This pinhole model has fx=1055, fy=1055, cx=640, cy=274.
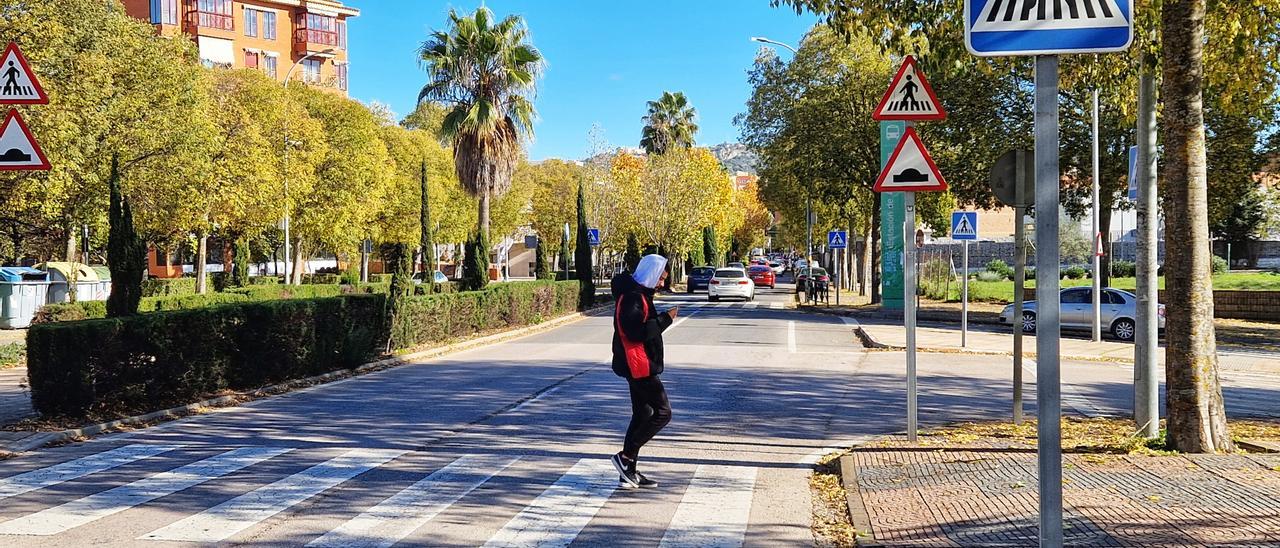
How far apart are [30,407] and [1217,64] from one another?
14357 millimetres

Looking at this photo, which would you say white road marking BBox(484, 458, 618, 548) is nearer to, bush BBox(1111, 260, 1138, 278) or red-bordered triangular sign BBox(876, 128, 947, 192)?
red-bordered triangular sign BBox(876, 128, 947, 192)

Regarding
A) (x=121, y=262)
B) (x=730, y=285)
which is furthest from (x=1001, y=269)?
(x=121, y=262)

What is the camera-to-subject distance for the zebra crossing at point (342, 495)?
631cm

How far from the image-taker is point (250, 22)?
6438 cm

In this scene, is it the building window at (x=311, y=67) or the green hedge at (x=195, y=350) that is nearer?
the green hedge at (x=195, y=350)

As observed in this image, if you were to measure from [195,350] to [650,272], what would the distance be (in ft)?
23.2

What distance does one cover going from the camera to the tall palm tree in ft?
105

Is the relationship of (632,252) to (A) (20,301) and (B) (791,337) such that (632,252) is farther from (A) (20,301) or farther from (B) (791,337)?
(A) (20,301)

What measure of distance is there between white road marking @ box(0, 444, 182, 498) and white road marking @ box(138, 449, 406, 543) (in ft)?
5.42

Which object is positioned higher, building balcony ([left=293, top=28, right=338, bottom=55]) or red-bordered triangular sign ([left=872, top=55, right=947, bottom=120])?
building balcony ([left=293, top=28, right=338, bottom=55])

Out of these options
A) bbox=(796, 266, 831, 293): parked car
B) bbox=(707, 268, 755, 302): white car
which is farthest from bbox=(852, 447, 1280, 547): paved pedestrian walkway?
bbox=(707, 268, 755, 302): white car

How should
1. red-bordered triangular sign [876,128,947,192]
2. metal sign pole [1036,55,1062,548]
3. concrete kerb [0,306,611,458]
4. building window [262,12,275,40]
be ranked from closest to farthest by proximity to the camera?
metal sign pole [1036,55,1062,548], red-bordered triangular sign [876,128,947,192], concrete kerb [0,306,611,458], building window [262,12,275,40]

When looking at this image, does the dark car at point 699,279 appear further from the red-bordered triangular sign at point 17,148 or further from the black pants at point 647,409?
the black pants at point 647,409

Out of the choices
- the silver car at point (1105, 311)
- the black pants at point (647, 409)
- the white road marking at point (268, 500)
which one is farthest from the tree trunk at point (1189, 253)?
the silver car at point (1105, 311)
